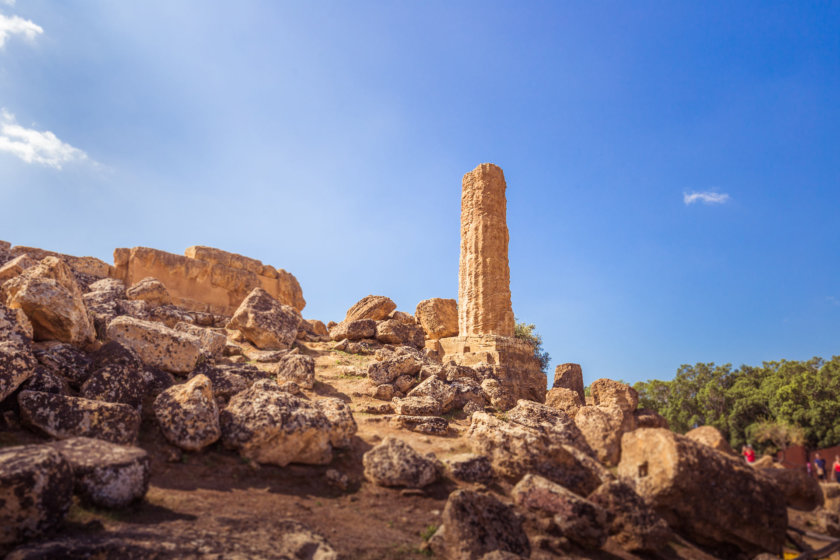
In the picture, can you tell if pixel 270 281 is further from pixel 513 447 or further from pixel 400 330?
pixel 513 447

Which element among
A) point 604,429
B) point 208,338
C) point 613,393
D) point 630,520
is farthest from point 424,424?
point 613,393

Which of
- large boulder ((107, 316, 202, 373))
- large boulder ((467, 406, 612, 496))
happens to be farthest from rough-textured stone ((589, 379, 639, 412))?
large boulder ((107, 316, 202, 373))

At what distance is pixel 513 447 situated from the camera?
6.61 metres

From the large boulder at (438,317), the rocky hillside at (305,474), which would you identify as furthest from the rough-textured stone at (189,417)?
the large boulder at (438,317)

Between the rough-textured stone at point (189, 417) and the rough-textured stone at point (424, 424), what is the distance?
314 cm

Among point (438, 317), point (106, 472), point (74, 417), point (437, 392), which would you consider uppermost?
point (438, 317)

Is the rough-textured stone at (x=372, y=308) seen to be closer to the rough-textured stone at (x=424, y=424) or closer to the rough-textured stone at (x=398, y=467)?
the rough-textured stone at (x=424, y=424)

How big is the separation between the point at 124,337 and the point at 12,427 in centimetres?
221

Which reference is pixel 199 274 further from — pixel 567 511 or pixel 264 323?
pixel 567 511

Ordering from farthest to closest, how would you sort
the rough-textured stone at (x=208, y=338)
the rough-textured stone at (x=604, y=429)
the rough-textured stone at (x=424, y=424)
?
1. the rough-textured stone at (x=208, y=338)
2. the rough-textured stone at (x=424, y=424)
3. the rough-textured stone at (x=604, y=429)

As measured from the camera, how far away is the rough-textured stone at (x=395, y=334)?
15176 millimetres

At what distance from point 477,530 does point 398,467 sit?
144 cm

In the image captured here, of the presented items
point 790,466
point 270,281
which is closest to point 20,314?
point 790,466

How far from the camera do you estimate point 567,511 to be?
5098mm
